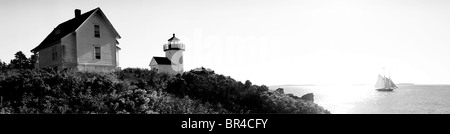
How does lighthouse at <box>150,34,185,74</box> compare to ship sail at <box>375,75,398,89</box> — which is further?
ship sail at <box>375,75,398,89</box>

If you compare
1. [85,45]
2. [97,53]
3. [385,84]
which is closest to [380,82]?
[385,84]

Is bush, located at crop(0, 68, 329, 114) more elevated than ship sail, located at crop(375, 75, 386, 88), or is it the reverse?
bush, located at crop(0, 68, 329, 114)

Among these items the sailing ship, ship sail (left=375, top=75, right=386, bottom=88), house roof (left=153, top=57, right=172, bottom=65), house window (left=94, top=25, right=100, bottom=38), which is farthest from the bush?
ship sail (left=375, top=75, right=386, bottom=88)

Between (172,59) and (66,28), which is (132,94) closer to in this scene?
(66,28)

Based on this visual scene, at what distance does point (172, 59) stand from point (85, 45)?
21.6m

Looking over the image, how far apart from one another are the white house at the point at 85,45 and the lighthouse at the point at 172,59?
18809mm

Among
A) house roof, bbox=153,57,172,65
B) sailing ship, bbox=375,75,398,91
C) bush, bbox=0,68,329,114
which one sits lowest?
sailing ship, bbox=375,75,398,91

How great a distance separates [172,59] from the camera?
45.4m

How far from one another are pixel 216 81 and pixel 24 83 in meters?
10.5

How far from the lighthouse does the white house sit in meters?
18.8

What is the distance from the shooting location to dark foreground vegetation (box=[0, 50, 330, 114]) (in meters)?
12.8

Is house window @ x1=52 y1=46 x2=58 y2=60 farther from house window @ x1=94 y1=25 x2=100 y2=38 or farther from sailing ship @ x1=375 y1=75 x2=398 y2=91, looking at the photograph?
sailing ship @ x1=375 y1=75 x2=398 y2=91
